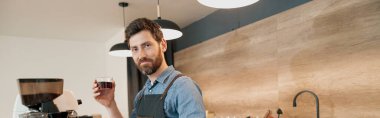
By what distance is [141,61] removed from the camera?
4.81ft

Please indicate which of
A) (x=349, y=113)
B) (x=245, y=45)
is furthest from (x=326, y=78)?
(x=245, y=45)

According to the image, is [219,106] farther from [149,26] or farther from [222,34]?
[149,26]

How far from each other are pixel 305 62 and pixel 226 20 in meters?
1.43

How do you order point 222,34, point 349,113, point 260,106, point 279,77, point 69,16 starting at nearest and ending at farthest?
point 349,113
point 279,77
point 260,106
point 222,34
point 69,16

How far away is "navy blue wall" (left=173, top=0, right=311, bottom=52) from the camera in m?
3.16

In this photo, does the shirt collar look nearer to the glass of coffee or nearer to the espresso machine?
the glass of coffee

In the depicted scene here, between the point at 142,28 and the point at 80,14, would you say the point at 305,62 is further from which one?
the point at 80,14

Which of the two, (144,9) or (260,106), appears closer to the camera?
(260,106)

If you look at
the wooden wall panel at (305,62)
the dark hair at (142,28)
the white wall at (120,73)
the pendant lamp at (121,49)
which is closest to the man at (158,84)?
the dark hair at (142,28)

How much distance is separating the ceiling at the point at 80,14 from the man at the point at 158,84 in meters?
2.25

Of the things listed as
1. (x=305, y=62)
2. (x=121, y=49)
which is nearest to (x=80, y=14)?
(x=121, y=49)

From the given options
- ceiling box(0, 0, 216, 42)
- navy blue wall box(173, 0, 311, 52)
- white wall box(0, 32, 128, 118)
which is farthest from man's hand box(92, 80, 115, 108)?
white wall box(0, 32, 128, 118)

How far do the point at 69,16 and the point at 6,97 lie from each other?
2368mm

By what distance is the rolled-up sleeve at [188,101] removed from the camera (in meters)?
1.29
